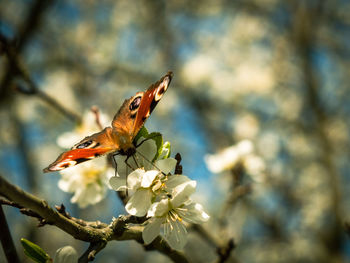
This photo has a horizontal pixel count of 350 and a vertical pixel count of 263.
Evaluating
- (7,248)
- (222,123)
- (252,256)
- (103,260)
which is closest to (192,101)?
(222,123)

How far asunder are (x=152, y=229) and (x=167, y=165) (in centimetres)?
20

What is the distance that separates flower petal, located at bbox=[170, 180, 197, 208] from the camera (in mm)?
930

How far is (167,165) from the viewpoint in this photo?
99 centimetres

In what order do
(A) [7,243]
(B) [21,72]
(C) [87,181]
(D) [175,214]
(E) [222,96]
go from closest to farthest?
(A) [7,243]
(D) [175,214]
(C) [87,181]
(B) [21,72]
(E) [222,96]

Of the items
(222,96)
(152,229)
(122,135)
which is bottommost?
(152,229)

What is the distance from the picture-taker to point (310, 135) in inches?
224

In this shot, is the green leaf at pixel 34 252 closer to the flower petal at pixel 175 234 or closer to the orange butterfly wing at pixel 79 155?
the orange butterfly wing at pixel 79 155

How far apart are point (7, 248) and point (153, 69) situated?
6924mm

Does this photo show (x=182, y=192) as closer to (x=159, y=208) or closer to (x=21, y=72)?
(x=159, y=208)

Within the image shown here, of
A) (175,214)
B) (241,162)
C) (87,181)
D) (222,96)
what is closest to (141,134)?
(175,214)

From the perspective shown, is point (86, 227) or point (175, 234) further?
point (175, 234)

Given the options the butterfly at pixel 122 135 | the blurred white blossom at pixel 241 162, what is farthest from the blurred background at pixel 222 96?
the butterfly at pixel 122 135

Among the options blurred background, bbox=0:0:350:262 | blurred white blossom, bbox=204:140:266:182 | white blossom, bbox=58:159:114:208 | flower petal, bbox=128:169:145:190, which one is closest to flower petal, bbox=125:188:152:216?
flower petal, bbox=128:169:145:190

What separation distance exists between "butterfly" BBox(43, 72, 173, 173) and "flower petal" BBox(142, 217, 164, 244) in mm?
234
